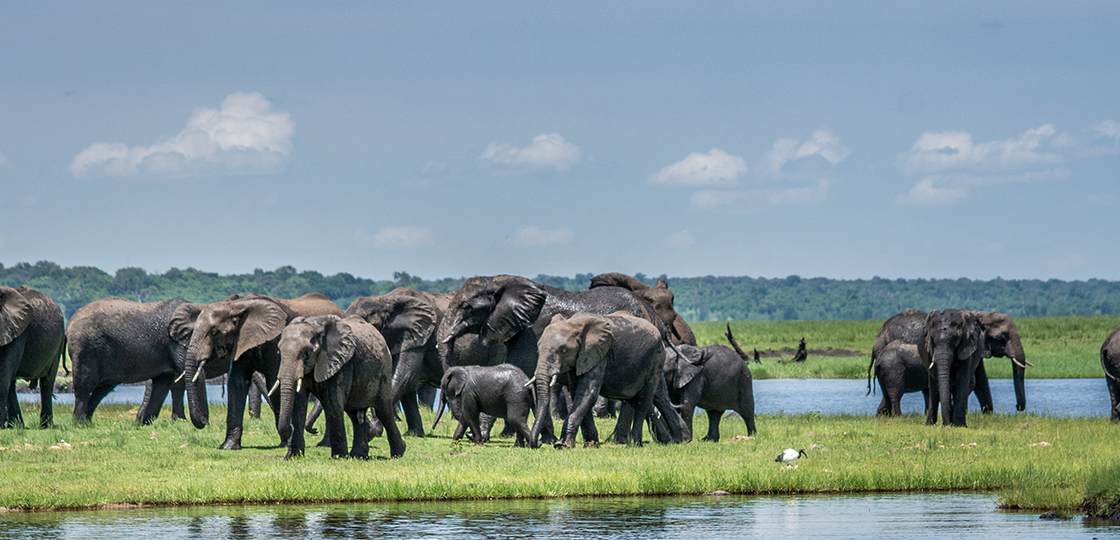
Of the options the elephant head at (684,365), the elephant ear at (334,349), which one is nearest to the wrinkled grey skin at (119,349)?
the elephant ear at (334,349)

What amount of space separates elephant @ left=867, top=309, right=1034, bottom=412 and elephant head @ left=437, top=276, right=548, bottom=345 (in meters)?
8.90

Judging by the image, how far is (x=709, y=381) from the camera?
72.3ft

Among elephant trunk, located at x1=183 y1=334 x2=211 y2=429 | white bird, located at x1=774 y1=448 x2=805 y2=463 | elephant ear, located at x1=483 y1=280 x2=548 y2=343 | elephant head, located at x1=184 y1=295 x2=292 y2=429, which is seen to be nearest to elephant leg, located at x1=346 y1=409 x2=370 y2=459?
elephant head, located at x1=184 y1=295 x2=292 y2=429

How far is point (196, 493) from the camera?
15383 millimetres

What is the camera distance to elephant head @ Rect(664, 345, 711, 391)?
71.5 ft

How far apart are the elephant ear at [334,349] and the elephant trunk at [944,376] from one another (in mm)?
11781

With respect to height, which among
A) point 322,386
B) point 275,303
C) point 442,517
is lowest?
point 442,517

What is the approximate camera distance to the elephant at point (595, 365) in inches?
762

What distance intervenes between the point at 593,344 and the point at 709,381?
10.3 ft

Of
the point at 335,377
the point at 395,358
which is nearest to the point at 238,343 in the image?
the point at 335,377

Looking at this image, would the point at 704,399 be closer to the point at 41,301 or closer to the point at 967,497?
the point at 967,497

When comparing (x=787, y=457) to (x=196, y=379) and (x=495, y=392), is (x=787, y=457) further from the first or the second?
(x=196, y=379)

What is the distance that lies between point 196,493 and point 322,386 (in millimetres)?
2610

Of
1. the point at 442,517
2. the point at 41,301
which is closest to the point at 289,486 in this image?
the point at 442,517
